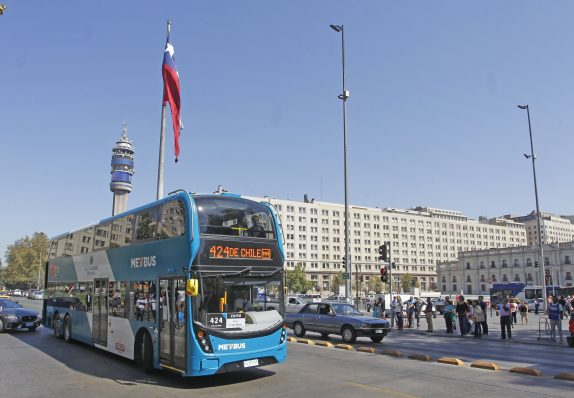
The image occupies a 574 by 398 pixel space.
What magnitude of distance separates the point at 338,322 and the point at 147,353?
31.7 ft

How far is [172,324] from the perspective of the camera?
10.6 m

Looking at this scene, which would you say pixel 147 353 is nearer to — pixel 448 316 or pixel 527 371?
pixel 527 371

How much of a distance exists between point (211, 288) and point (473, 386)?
5.76 meters

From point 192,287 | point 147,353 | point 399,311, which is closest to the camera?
point 192,287

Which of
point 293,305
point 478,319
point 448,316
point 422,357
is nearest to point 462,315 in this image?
point 478,319

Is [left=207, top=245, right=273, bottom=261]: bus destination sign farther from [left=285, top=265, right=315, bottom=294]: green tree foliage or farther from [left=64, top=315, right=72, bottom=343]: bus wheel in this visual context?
[left=285, top=265, right=315, bottom=294]: green tree foliage

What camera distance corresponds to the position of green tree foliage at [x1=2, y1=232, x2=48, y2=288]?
106938 mm

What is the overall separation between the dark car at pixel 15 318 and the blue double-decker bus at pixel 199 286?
10613mm

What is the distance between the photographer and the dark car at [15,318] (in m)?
21.4

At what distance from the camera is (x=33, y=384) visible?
413 inches

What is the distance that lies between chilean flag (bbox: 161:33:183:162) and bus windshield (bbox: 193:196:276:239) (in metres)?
11.5

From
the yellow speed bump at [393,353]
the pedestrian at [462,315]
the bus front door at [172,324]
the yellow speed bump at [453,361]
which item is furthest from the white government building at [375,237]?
the bus front door at [172,324]

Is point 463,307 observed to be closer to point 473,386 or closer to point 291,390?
point 473,386

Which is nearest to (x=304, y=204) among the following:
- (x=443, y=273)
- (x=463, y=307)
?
(x=443, y=273)
